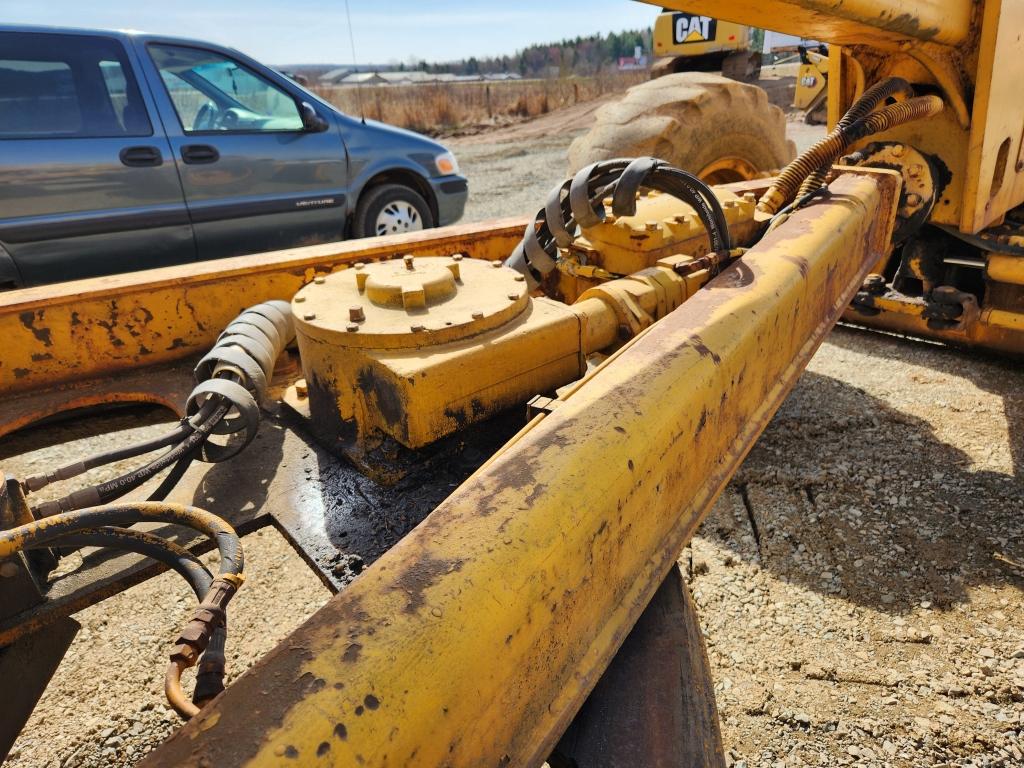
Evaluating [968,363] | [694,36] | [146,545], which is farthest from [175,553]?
[694,36]

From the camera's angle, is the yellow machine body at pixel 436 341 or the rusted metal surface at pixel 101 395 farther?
the rusted metal surface at pixel 101 395

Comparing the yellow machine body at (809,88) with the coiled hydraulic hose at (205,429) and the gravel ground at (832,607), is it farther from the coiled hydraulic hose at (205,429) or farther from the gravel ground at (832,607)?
the coiled hydraulic hose at (205,429)

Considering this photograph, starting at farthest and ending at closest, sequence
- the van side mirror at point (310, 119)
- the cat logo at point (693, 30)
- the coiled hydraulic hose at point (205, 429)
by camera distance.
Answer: the cat logo at point (693, 30)
the van side mirror at point (310, 119)
the coiled hydraulic hose at point (205, 429)

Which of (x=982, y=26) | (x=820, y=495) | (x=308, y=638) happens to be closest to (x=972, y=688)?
(x=820, y=495)

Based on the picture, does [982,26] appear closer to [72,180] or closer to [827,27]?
[827,27]

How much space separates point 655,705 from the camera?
3.18ft

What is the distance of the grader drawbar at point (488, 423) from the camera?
0.71m

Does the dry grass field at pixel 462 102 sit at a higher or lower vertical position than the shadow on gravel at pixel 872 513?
higher

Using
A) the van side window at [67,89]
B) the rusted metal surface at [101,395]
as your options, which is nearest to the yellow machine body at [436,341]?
the rusted metal surface at [101,395]

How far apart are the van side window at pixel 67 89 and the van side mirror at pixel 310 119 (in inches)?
36.7

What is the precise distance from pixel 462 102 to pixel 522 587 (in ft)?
78.1

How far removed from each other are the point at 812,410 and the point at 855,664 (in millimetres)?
1518

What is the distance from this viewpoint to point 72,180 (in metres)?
3.70

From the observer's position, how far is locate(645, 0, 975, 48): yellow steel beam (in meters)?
1.65
